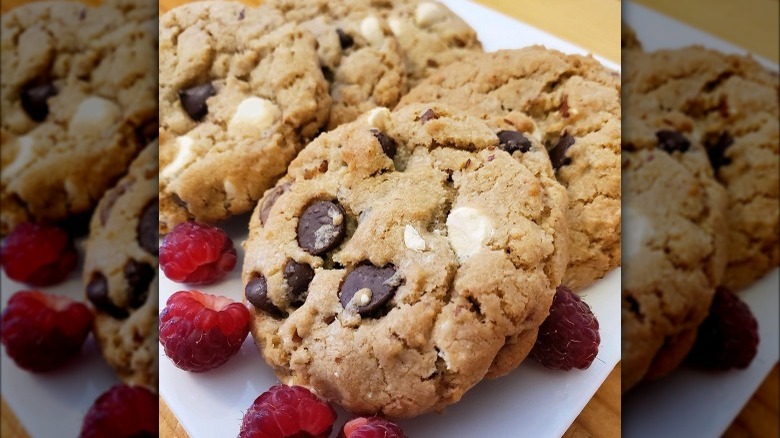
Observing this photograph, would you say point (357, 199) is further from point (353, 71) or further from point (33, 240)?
point (33, 240)

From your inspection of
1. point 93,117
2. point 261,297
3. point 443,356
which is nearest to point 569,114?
point 443,356

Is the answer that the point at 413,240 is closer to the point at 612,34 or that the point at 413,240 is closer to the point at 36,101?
the point at 612,34

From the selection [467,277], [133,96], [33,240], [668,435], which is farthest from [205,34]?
[668,435]

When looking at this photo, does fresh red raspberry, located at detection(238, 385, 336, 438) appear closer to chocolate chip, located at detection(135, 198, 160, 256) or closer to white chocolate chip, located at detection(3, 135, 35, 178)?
chocolate chip, located at detection(135, 198, 160, 256)

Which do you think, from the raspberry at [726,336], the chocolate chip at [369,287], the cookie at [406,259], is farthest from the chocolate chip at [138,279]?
the raspberry at [726,336]

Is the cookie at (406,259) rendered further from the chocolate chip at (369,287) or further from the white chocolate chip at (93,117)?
the white chocolate chip at (93,117)
